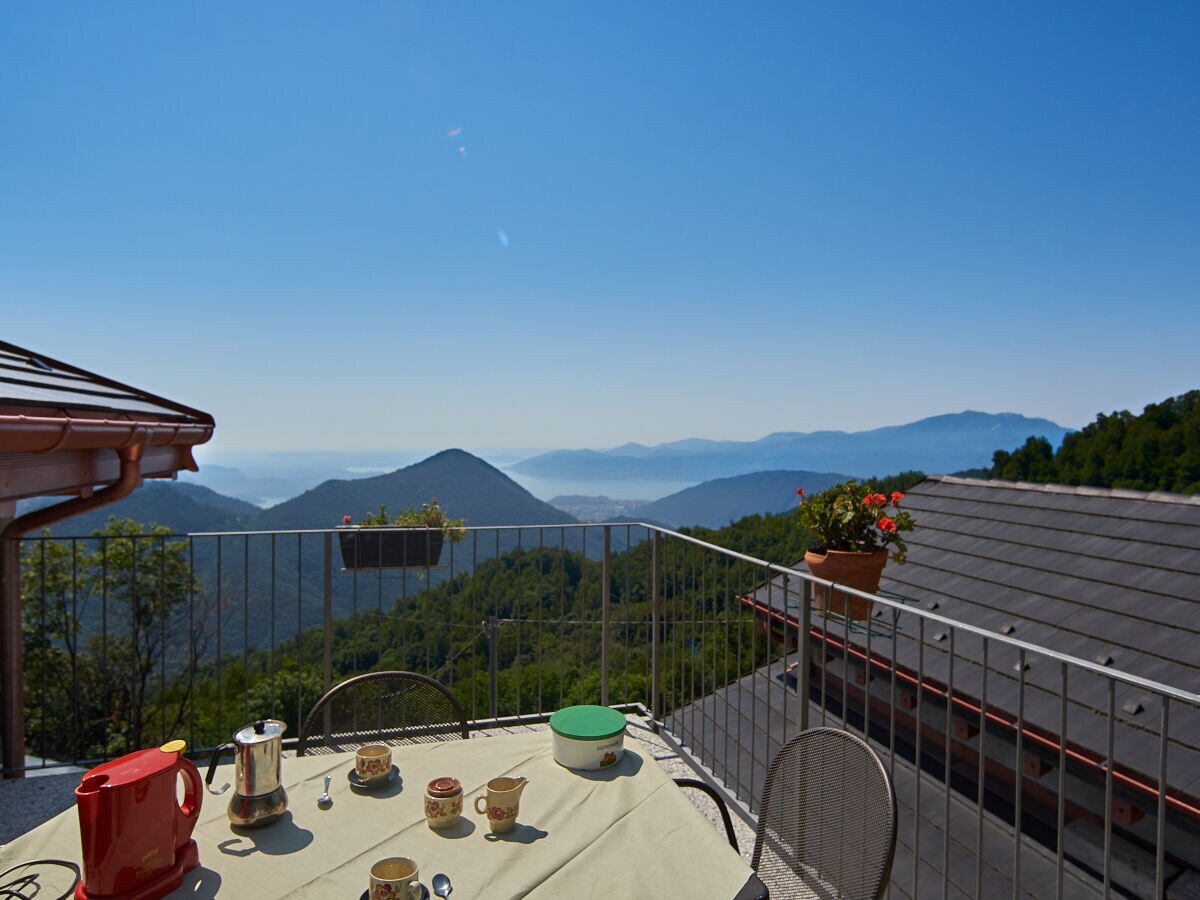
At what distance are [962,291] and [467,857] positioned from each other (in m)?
20.6

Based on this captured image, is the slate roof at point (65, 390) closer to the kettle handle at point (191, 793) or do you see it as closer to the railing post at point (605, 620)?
the kettle handle at point (191, 793)

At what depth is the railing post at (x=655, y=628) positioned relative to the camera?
359 centimetres

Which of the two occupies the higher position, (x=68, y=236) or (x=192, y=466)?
(x=68, y=236)

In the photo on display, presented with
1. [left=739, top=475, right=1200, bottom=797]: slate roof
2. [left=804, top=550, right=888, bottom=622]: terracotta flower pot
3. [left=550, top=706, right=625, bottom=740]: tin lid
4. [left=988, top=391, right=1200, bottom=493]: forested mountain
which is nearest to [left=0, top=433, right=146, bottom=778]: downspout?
[left=550, top=706, right=625, bottom=740]: tin lid

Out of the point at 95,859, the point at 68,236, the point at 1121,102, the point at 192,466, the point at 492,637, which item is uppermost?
the point at 1121,102

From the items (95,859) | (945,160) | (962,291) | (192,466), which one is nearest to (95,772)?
(95,859)

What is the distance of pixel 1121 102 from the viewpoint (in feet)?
39.5

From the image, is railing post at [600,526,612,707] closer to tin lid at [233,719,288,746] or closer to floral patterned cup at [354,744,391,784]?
floral patterned cup at [354,744,391,784]

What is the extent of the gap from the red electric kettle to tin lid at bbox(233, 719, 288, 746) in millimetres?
161

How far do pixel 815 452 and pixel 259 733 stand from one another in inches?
5797

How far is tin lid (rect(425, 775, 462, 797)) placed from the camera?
1.28 meters

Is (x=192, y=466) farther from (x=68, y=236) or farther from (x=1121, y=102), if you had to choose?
(x=1121, y=102)

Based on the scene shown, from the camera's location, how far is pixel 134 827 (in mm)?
1021

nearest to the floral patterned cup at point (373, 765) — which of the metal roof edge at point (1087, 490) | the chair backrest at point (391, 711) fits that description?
the chair backrest at point (391, 711)
